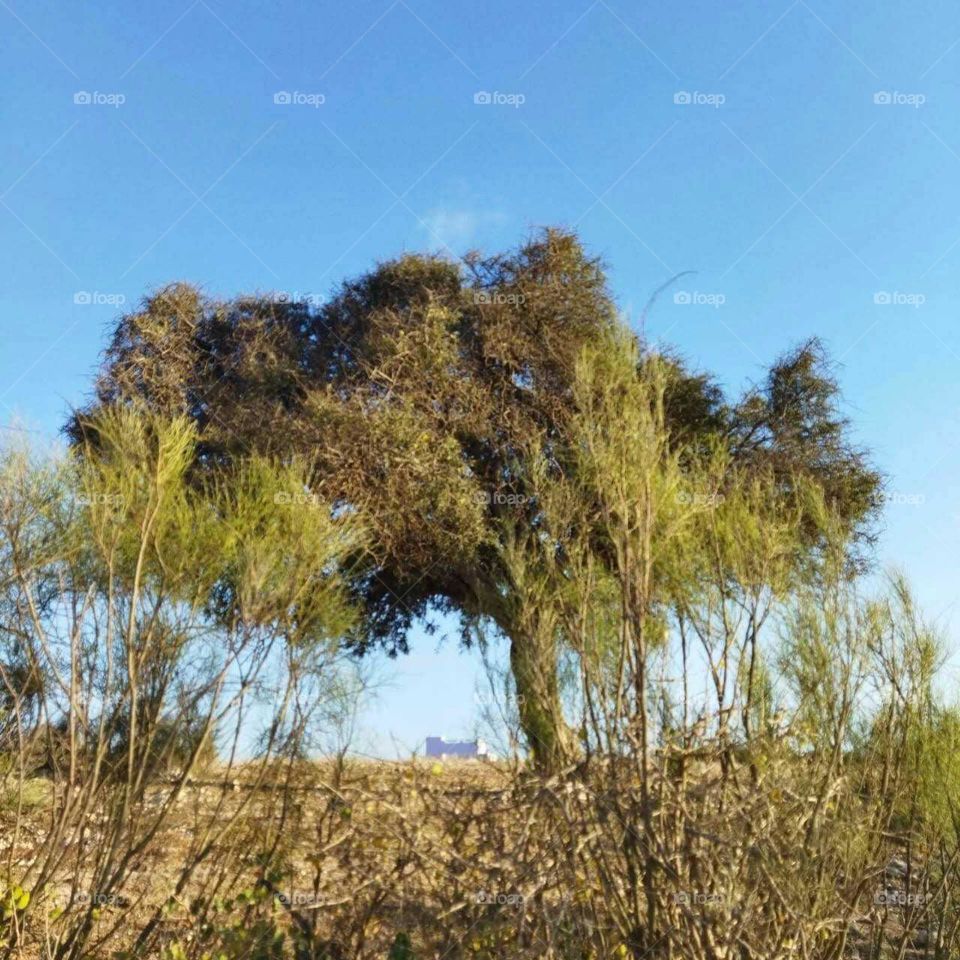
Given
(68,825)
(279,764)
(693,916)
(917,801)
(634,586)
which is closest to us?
(693,916)

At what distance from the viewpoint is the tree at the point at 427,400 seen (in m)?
11.5

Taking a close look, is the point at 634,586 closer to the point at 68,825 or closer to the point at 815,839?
the point at 815,839

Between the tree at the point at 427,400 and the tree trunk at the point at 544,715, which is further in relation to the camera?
the tree at the point at 427,400

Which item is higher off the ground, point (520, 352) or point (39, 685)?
point (520, 352)

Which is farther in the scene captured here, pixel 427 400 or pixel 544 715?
pixel 427 400

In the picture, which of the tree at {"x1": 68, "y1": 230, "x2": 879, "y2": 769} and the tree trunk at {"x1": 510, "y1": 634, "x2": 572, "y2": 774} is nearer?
the tree trunk at {"x1": 510, "y1": 634, "x2": 572, "y2": 774}

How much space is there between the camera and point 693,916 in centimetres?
375

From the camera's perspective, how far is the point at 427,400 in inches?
482

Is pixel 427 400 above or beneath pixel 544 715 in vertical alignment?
above

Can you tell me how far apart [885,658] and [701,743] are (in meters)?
2.34

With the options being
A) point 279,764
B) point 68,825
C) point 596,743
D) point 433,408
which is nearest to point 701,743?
point 596,743

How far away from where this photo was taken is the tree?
11.5 meters

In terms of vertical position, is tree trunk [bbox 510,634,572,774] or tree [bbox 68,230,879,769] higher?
tree [bbox 68,230,879,769]

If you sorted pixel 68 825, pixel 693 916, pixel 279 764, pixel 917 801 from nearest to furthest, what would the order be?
1. pixel 693 916
2. pixel 68 825
3. pixel 279 764
4. pixel 917 801
